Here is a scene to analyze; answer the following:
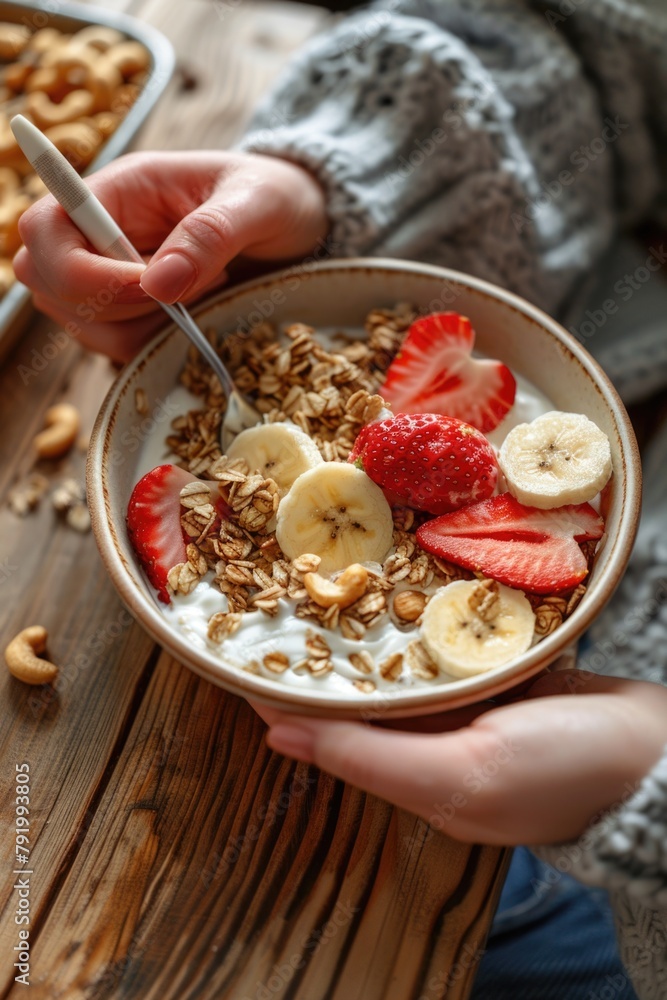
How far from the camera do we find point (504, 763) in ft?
1.88

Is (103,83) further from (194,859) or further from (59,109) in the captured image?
(194,859)

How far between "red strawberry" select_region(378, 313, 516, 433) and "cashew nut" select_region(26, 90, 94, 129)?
65cm

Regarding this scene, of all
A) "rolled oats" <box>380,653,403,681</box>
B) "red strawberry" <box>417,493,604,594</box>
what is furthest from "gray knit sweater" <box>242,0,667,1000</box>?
"rolled oats" <box>380,653,403,681</box>

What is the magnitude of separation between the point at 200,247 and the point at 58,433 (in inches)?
12.0

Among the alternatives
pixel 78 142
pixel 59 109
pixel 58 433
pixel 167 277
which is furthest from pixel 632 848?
pixel 59 109

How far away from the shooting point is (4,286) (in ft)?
3.20

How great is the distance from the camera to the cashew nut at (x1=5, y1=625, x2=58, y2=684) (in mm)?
748

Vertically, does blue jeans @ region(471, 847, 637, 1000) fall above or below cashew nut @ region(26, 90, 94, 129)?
below

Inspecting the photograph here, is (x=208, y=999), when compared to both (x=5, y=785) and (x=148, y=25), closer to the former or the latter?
(x=5, y=785)

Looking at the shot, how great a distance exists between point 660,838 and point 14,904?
49cm

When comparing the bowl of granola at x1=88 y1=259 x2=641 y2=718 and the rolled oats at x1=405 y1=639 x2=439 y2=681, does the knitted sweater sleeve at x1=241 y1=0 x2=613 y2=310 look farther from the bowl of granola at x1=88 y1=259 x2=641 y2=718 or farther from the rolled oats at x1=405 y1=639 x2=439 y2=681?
the rolled oats at x1=405 y1=639 x2=439 y2=681

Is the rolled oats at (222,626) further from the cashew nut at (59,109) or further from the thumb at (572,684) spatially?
the cashew nut at (59,109)

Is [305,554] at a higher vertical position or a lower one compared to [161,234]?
lower

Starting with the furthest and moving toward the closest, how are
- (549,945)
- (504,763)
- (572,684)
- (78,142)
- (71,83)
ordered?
(71,83), (78,142), (549,945), (572,684), (504,763)
